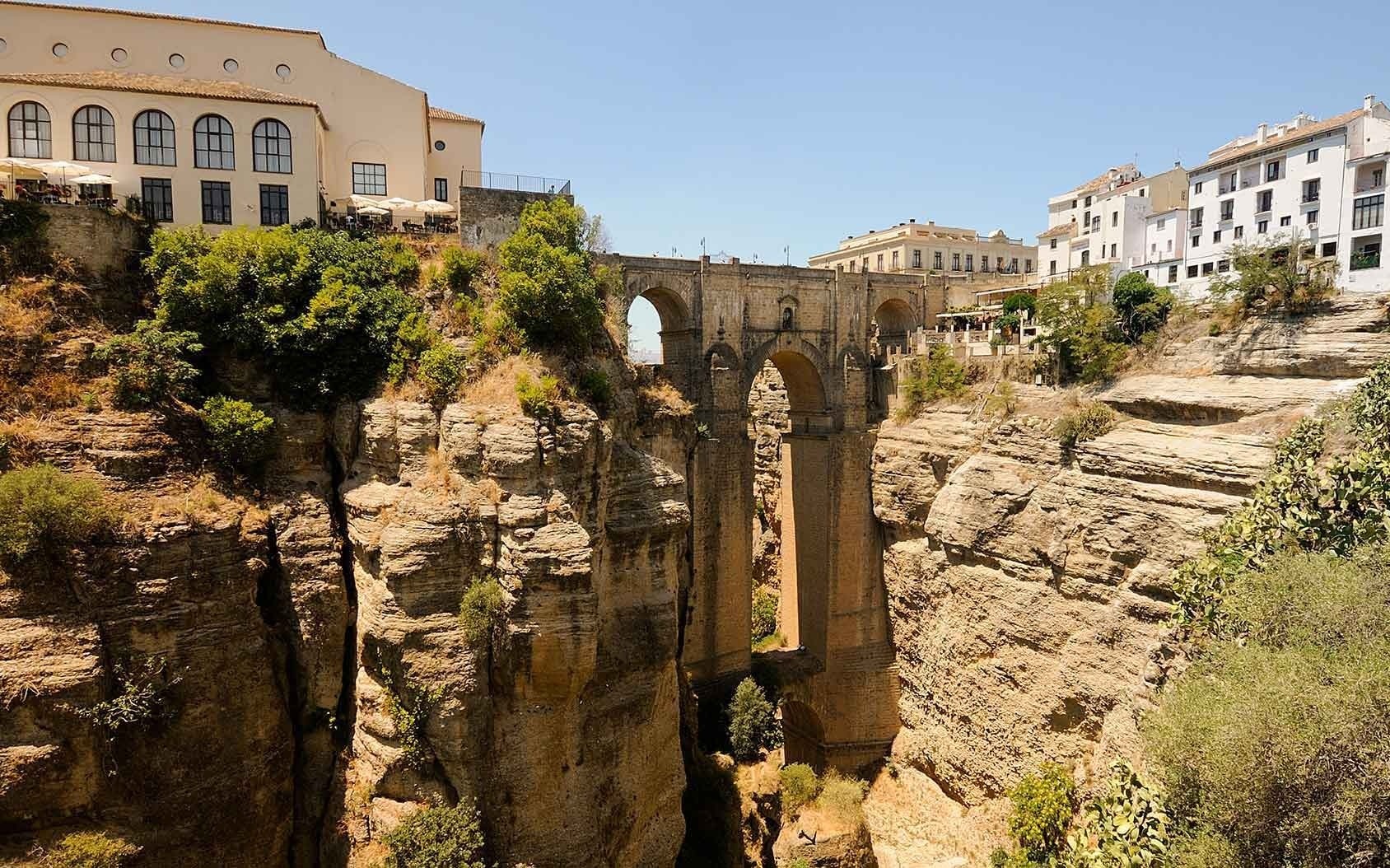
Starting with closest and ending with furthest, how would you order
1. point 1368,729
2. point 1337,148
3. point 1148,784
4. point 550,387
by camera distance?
point 1368,729 → point 1148,784 → point 550,387 → point 1337,148

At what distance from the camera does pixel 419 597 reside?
15.2m

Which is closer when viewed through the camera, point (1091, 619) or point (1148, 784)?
point (1148, 784)

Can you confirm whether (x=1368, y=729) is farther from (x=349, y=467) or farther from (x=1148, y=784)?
(x=349, y=467)

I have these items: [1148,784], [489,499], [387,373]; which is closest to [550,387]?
[489,499]

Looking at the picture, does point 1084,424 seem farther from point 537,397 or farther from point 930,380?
point 537,397

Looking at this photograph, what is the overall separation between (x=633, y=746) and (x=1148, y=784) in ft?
33.6

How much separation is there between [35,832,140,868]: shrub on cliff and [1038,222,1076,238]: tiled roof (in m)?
46.6

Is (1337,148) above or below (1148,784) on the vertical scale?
above

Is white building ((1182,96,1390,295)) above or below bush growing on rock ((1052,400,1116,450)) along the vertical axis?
above

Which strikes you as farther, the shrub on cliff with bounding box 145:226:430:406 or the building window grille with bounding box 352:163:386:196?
the building window grille with bounding box 352:163:386:196

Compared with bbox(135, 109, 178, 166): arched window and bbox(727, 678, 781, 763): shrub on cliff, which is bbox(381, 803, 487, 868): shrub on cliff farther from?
bbox(135, 109, 178, 166): arched window

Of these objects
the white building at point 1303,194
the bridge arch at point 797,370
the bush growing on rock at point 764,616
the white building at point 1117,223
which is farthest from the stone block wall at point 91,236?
the white building at point 1117,223

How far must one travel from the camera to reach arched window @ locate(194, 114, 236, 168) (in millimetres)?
21266

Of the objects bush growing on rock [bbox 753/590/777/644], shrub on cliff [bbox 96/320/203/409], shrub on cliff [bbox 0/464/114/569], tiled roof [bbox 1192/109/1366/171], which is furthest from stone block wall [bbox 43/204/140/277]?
tiled roof [bbox 1192/109/1366/171]
